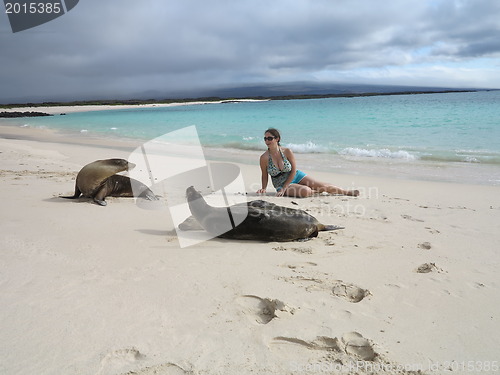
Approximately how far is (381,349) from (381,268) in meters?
1.25

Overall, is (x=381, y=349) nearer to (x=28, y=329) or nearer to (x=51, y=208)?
(x=28, y=329)

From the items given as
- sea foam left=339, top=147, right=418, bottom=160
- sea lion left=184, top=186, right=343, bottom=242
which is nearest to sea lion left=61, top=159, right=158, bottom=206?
sea lion left=184, top=186, right=343, bottom=242

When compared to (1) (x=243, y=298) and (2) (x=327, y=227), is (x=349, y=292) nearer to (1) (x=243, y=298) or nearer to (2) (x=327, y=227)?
(1) (x=243, y=298)

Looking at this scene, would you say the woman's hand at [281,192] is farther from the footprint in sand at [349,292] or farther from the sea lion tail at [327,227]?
the footprint in sand at [349,292]

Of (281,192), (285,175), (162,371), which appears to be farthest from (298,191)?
(162,371)

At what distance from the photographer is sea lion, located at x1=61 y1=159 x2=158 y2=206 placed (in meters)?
5.75

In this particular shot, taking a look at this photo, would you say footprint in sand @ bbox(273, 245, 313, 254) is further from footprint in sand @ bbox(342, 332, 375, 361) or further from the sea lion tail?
footprint in sand @ bbox(342, 332, 375, 361)

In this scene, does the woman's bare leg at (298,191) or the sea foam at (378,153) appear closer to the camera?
the woman's bare leg at (298,191)

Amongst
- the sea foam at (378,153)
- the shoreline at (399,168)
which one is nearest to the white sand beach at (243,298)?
the shoreline at (399,168)

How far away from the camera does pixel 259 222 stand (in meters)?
4.29

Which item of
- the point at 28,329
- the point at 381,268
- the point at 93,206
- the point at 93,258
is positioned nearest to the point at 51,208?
the point at 93,206

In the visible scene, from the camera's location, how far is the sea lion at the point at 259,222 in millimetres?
4277

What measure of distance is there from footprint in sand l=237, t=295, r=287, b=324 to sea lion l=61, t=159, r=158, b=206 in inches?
135

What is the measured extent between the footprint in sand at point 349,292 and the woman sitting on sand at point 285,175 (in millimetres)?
3611
